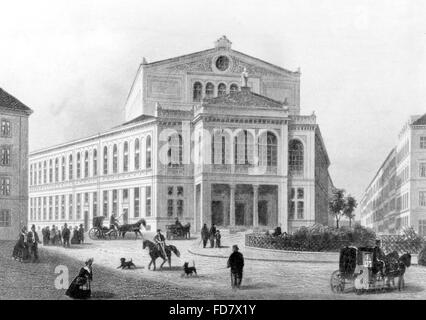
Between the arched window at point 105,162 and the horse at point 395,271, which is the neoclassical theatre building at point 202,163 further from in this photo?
the horse at point 395,271

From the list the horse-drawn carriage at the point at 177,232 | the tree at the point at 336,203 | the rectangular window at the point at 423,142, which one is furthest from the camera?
the tree at the point at 336,203

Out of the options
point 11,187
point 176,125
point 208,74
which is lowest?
point 11,187

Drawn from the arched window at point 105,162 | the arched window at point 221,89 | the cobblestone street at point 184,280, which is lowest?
the cobblestone street at point 184,280

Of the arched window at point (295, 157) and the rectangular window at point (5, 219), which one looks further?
the arched window at point (295, 157)

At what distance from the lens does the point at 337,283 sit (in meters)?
20.8

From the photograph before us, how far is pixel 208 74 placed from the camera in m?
49.5

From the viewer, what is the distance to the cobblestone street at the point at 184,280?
796 inches

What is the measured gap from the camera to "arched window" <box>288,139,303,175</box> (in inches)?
1876

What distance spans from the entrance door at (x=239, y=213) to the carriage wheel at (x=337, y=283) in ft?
83.6

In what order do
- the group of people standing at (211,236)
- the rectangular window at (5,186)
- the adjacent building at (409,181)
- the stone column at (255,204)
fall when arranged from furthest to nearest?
the stone column at (255,204)
the group of people standing at (211,236)
the adjacent building at (409,181)
the rectangular window at (5,186)

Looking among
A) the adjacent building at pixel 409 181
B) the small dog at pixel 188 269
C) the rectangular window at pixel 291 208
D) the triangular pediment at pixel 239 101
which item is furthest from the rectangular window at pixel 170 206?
the small dog at pixel 188 269
